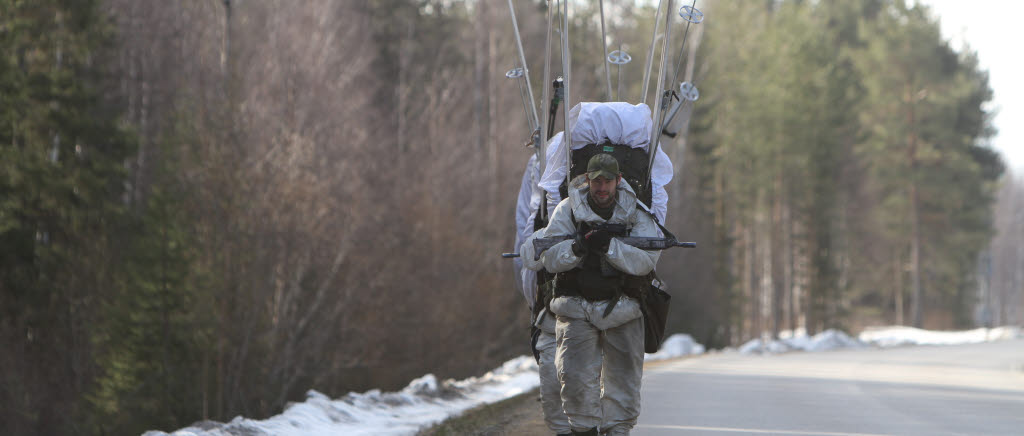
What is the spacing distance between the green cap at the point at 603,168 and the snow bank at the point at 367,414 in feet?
12.4

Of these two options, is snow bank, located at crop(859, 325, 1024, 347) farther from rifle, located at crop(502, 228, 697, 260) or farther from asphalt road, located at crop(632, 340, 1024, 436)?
rifle, located at crop(502, 228, 697, 260)

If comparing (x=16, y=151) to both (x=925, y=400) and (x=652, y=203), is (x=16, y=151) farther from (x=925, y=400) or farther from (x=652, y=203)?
(x=652, y=203)

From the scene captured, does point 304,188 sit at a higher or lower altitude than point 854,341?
higher

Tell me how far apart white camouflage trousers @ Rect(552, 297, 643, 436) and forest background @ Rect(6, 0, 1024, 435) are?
11.3 ft

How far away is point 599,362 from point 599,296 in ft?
1.24

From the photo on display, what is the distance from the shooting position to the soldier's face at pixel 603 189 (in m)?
6.90

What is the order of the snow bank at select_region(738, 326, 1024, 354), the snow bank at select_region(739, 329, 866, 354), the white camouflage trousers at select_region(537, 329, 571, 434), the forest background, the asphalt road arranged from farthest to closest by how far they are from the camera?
1. the snow bank at select_region(738, 326, 1024, 354)
2. the snow bank at select_region(739, 329, 866, 354)
3. the forest background
4. the asphalt road
5. the white camouflage trousers at select_region(537, 329, 571, 434)

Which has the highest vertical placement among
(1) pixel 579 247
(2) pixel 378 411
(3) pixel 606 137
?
(3) pixel 606 137

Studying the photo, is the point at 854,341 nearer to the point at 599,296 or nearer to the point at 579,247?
the point at 599,296

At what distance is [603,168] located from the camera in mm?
6883

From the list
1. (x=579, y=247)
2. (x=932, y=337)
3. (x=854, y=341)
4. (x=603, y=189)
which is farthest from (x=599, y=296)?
(x=932, y=337)

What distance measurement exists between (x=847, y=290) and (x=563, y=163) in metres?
54.2

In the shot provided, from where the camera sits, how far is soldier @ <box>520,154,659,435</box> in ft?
22.6

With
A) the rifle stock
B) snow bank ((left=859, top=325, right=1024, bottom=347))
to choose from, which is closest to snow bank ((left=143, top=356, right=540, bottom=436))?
the rifle stock
